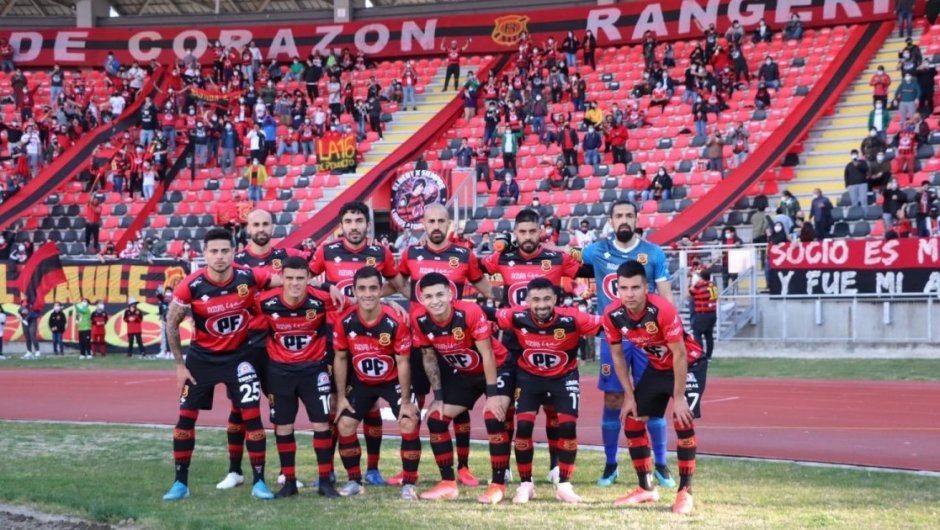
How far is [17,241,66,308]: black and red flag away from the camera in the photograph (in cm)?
3306

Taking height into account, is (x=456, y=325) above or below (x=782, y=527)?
above

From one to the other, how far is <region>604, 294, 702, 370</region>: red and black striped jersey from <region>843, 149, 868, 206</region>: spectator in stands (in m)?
21.3

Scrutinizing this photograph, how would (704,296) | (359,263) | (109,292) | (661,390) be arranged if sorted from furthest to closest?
(109,292), (704,296), (359,263), (661,390)

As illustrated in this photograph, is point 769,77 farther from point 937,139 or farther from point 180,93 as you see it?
point 180,93

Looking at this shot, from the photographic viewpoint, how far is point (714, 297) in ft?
83.3

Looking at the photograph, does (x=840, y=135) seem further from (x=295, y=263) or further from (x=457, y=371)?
(x=295, y=263)

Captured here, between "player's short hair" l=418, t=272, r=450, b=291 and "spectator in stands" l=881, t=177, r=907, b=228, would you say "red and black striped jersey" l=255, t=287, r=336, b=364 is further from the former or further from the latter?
"spectator in stands" l=881, t=177, r=907, b=228

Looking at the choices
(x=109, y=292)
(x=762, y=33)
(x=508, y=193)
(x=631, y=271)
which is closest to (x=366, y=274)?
(x=631, y=271)

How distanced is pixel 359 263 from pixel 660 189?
22.9 meters

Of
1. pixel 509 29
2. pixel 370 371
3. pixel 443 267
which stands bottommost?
pixel 370 371

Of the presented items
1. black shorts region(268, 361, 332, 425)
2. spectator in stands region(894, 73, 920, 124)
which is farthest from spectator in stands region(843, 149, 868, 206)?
black shorts region(268, 361, 332, 425)

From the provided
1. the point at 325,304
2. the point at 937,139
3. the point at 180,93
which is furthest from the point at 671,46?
the point at 325,304

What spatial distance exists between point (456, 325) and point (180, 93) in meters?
34.9

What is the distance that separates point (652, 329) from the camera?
33.0 feet
